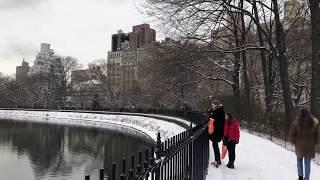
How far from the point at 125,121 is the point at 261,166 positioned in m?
40.1

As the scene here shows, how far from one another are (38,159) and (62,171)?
4223mm

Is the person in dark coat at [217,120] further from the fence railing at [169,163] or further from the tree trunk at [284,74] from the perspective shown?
the tree trunk at [284,74]

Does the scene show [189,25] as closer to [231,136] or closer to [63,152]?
[63,152]

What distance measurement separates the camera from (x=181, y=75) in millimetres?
29656

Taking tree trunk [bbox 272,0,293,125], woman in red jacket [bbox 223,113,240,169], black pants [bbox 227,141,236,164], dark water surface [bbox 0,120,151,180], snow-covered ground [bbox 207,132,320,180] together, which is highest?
tree trunk [bbox 272,0,293,125]

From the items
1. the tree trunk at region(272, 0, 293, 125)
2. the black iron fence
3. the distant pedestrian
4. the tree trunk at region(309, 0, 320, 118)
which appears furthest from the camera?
the tree trunk at region(272, 0, 293, 125)

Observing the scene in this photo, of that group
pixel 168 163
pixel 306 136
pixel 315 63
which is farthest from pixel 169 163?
pixel 315 63

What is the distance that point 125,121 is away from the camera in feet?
171

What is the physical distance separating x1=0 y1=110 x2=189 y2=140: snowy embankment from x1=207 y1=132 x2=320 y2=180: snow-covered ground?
443 inches

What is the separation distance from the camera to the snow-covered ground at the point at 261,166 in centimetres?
1081

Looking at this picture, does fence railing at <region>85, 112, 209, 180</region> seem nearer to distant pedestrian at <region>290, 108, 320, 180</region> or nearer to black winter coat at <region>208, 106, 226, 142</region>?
black winter coat at <region>208, 106, 226, 142</region>

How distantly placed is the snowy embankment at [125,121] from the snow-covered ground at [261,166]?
36.9 ft

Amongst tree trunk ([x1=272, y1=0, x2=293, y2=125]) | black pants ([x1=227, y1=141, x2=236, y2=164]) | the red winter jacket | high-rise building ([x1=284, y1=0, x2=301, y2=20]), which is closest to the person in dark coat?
black pants ([x1=227, y1=141, x2=236, y2=164])

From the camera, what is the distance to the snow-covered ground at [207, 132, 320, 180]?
10.8 m
